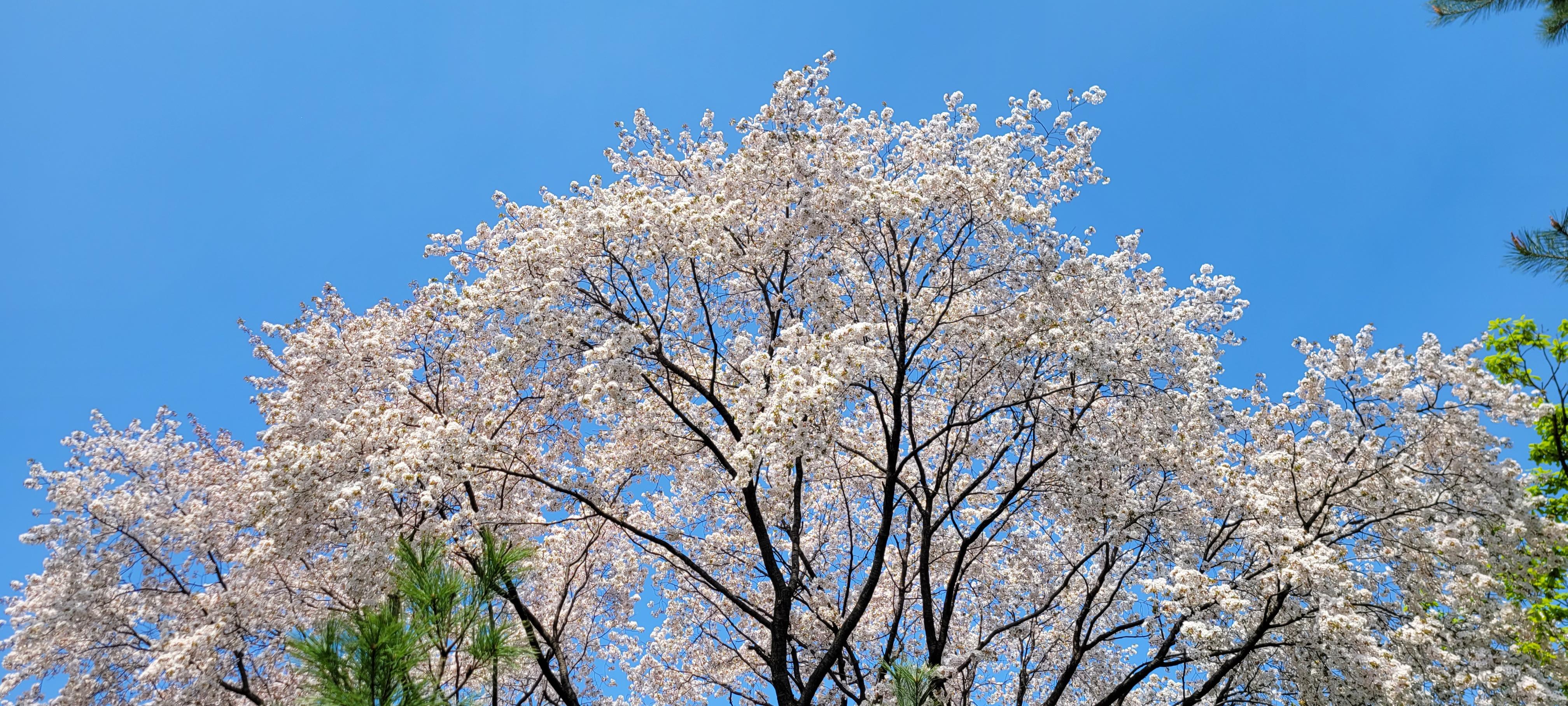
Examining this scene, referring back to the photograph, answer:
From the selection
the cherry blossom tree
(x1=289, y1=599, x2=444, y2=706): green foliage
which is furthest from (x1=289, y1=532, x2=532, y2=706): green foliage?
the cherry blossom tree

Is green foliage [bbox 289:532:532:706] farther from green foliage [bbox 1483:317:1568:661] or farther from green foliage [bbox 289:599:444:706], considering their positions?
green foliage [bbox 1483:317:1568:661]

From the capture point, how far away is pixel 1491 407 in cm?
962

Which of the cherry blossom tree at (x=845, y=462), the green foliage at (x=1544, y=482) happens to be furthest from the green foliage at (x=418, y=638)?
the green foliage at (x=1544, y=482)

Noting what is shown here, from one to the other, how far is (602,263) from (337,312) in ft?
17.1

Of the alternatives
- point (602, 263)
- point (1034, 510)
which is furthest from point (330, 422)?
point (1034, 510)

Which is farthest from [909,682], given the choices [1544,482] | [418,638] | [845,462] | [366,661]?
[1544,482]

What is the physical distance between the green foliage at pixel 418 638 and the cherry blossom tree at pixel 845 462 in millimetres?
2861

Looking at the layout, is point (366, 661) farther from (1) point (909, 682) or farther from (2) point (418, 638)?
(1) point (909, 682)

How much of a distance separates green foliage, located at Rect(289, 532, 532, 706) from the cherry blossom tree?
2.86 meters

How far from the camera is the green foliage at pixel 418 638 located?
5.26m

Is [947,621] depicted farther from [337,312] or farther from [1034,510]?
[337,312]

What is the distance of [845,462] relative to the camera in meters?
14.3

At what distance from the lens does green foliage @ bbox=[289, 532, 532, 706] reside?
207 inches

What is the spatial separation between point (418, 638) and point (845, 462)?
9507mm
